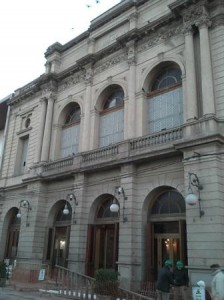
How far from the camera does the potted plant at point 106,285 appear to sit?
47.0 ft

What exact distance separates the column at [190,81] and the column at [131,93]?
11.9 ft

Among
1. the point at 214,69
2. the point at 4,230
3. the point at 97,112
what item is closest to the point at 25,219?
the point at 4,230

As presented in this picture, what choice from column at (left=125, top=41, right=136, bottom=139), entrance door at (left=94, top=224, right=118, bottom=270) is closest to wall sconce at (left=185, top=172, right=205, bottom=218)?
column at (left=125, top=41, right=136, bottom=139)

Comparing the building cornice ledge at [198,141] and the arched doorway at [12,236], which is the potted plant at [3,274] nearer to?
the arched doorway at [12,236]

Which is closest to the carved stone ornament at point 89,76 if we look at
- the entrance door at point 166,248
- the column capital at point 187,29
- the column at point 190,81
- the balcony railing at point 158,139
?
the balcony railing at point 158,139

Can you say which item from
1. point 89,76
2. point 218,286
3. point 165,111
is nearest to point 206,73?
point 165,111

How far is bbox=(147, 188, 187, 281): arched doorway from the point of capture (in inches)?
675

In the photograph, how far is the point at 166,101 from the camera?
20531 mm

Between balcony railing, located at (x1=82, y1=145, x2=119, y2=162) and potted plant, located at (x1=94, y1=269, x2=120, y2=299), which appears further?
balcony railing, located at (x1=82, y1=145, x2=119, y2=162)

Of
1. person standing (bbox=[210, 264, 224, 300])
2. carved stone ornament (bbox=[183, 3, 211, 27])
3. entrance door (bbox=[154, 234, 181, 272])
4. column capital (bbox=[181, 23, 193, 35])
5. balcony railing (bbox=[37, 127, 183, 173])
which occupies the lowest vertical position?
person standing (bbox=[210, 264, 224, 300])

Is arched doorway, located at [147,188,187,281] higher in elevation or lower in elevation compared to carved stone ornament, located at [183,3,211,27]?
lower

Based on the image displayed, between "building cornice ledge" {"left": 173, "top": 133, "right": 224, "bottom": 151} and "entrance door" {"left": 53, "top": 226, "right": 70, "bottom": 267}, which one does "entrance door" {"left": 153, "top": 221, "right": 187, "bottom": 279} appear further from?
"entrance door" {"left": 53, "top": 226, "right": 70, "bottom": 267}

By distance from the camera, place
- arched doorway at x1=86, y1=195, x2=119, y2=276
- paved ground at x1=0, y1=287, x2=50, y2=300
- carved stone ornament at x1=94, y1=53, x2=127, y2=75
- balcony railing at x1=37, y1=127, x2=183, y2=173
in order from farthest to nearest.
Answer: carved stone ornament at x1=94, y1=53, x2=127, y2=75, arched doorway at x1=86, y1=195, x2=119, y2=276, balcony railing at x1=37, y1=127, x2=183, y2=173, paved ground at x1=0, y1=287, x2=50, y2=300

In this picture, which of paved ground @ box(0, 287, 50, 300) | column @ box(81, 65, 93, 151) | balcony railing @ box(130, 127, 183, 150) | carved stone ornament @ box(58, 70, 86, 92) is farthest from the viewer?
carved stone ornament @ box(58, 70, 86, 92)
